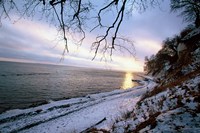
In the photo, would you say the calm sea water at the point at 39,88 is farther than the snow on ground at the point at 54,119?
Yes

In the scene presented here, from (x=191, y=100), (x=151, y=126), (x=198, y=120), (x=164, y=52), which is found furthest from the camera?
(x=164, y=52)

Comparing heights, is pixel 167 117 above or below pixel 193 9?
below

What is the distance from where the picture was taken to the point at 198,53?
13.6 metres

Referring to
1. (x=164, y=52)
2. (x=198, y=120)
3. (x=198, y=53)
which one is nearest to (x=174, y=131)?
(x=198, y=120)

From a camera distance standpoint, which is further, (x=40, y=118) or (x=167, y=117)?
(x=40, y=118)

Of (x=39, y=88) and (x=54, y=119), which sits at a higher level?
(x=54, y=119)

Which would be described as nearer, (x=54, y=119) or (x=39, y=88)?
(x=54, y=119)

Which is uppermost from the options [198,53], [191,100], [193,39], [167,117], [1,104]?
[193,39]

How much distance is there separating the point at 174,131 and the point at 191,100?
2294 millimetres

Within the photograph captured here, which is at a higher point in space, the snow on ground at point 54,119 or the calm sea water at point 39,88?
the snow on ground at point 54,119

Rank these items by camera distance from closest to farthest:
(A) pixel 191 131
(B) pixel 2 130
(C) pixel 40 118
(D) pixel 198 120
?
(A) pixel 191 131, (D) pixel 198 120, (B) pixel 2 130, (C) pixel 40 118

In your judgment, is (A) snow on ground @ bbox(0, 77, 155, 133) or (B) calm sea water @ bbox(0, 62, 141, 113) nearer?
(A) snow on ground @ bbox(0, 77, 155, 133)

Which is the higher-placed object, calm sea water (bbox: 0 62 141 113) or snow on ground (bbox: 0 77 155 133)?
snow on ground (bbox: 0 77 155 133)

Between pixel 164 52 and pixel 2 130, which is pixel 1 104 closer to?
pixel 2 130
